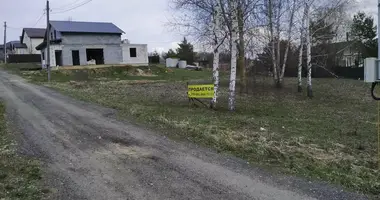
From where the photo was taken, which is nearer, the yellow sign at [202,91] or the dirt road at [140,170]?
the dirt road at [140,170]

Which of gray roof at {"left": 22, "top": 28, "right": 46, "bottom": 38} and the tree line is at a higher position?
gray roof at {"left": 22, "top": 28, "right": 46, "bottom": 38}

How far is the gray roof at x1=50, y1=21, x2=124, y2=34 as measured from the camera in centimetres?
4729

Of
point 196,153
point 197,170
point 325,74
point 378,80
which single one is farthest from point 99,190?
point 325,74

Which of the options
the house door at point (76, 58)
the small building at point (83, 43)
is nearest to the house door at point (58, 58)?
the small building at point (83, 43)

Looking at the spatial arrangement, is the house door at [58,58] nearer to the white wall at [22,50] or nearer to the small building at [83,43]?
the small building at [83,43]

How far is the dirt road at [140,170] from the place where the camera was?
17.7 ft

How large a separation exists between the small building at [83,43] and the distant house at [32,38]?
27.2 meters

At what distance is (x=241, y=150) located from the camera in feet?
25.9

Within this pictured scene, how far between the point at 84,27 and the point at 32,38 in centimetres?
3194

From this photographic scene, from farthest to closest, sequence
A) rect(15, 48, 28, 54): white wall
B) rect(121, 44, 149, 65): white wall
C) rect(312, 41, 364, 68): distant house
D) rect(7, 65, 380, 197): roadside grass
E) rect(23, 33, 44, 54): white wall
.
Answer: rect(15, 48, 28, 54): white wall < rect(23, 33, 44, 54): white wall < rect(121, 44, 149, 65): white wall < rect(312, 41, 364, 68): distant house < rect(7, 65, 380, 197): roadside grass

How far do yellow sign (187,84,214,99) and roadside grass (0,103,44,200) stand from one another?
8799 mm

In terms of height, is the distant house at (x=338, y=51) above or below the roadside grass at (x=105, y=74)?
above

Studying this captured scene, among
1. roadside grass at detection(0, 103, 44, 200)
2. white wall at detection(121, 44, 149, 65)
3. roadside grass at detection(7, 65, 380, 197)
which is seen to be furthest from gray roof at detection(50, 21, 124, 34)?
roadside grass at detection(0, 103, 44, 200)

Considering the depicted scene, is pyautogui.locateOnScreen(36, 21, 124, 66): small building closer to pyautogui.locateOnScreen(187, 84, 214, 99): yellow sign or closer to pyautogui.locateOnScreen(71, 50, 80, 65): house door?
pyautogui.locateOnScreen(71, 50, 80, 65): house door
